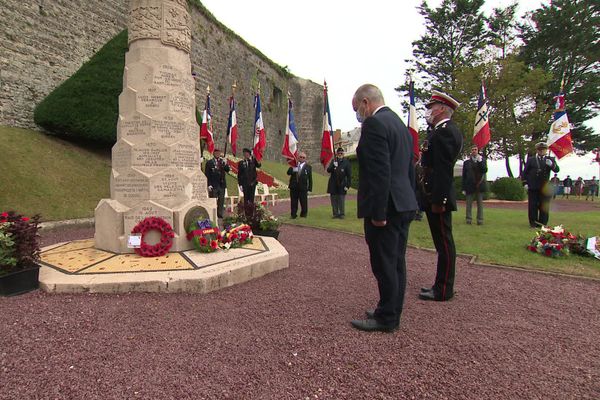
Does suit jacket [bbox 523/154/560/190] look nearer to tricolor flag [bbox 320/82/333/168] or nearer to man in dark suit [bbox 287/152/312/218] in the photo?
tricolor flag [bbox 320/82/333/168]

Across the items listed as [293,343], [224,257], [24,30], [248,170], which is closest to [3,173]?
[248,170]

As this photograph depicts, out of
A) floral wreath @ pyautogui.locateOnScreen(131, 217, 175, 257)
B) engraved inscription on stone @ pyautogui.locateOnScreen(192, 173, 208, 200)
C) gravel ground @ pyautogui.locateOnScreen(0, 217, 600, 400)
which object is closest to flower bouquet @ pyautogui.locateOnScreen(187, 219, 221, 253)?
floral wreath @ pyautogui.locateOnScreen(131, 217, 175, 257)

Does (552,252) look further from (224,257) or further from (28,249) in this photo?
(28,249)

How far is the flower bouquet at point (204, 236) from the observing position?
16.0ft

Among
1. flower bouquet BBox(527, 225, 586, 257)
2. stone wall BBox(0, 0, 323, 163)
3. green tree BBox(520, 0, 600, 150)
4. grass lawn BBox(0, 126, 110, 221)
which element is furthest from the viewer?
green tree BBox(520, 0, 600, 150)

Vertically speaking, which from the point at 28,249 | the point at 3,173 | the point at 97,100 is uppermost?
the point at 97,100

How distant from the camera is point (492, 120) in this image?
20859 millimetres

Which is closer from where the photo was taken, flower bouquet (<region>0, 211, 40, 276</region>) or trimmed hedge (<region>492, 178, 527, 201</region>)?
flower bouquet (<region>0, 211, 40, 276</region>)

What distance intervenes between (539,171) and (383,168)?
300 inches

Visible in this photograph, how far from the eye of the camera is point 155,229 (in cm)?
487

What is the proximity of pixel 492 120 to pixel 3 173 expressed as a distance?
23.7m

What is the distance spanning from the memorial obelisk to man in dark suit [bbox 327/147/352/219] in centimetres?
542

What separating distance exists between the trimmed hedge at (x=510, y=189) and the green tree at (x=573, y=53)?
37.3ft

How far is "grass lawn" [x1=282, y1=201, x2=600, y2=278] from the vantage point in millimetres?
5258
